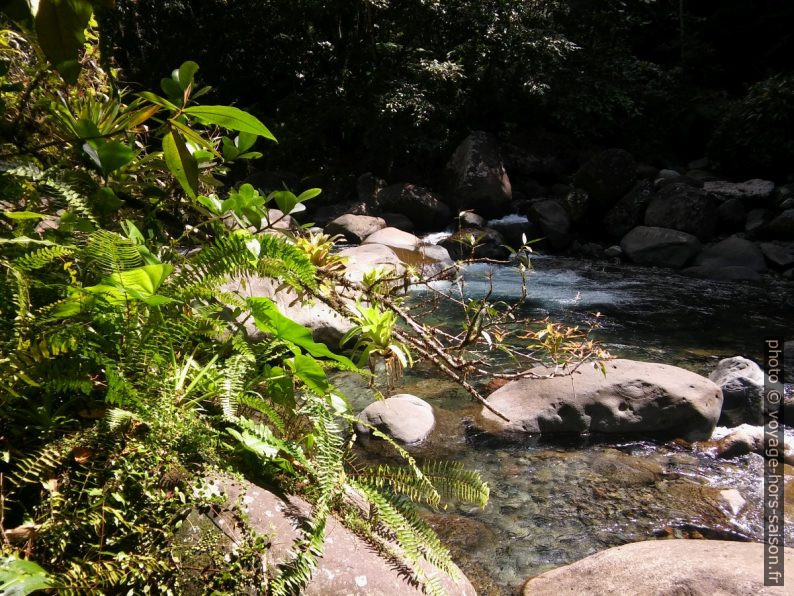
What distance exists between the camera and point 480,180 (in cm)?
1268

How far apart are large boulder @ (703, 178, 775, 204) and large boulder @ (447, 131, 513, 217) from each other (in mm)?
4808

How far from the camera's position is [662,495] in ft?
11.5

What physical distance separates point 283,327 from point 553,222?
37.1 feet

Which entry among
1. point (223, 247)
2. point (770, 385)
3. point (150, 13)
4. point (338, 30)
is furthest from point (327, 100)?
point (223, 247)

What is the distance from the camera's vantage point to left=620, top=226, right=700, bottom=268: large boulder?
10.2 m

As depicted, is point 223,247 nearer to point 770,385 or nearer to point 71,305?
point 71,305

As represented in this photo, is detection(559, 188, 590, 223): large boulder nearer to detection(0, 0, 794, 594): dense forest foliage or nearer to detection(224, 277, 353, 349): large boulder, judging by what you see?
detection(224, 277, 353, 349): large boulder

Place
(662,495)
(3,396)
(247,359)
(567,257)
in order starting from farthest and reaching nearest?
(567,257) < (662,495) < (247,359) < (3,396)

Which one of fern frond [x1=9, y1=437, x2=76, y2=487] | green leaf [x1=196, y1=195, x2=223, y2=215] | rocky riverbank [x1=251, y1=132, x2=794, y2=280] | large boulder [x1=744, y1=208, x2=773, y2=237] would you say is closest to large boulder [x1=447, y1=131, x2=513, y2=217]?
rocky riverbank [x1=251, y1=132, x2=794, y2=280]

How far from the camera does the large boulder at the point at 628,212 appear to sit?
39.0 feet

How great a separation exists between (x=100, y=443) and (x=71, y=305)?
33 centimetres

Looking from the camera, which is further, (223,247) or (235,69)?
(235,69)

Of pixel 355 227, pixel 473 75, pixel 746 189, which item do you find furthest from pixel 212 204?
pixel 473 75

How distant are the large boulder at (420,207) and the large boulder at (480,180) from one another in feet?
1.54
